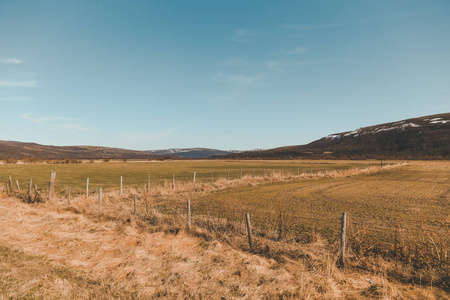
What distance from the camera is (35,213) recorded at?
13.5 m

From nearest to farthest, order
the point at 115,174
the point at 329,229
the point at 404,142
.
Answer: the point at 329,229, the point at 115,174, the point at 404,142

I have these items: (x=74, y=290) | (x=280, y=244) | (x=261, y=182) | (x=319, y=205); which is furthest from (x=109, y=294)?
(x=261, y=182)

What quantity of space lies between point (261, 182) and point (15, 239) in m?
25.3

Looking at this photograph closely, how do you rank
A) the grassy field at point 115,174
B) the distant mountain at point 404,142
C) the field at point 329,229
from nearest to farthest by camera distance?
the field at point 329,229, the grassy field at point 115,174, the distant mountain at point 404,142

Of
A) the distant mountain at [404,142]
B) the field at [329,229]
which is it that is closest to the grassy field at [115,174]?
the field at [329,229]

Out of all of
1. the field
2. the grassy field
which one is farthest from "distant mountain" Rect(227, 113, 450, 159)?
the field

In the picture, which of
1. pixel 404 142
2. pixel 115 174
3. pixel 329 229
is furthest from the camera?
pixel 404 142

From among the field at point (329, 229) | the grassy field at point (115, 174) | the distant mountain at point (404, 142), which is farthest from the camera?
the distant mountain at point (404, 142)

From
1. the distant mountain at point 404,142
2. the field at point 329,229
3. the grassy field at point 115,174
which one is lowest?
the grassy field at point 115,174

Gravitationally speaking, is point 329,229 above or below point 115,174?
above

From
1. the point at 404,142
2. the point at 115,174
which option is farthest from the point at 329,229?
the point at 404,142

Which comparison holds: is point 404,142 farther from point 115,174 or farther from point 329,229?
point 329,229

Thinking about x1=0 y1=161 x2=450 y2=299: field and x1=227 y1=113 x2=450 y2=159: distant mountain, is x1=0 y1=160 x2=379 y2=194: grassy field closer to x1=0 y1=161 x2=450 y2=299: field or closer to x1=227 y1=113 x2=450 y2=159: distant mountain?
x1=0 y1=161 x2=450 y2=299: field

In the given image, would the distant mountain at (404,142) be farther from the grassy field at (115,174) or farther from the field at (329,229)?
the field at (329,229)
